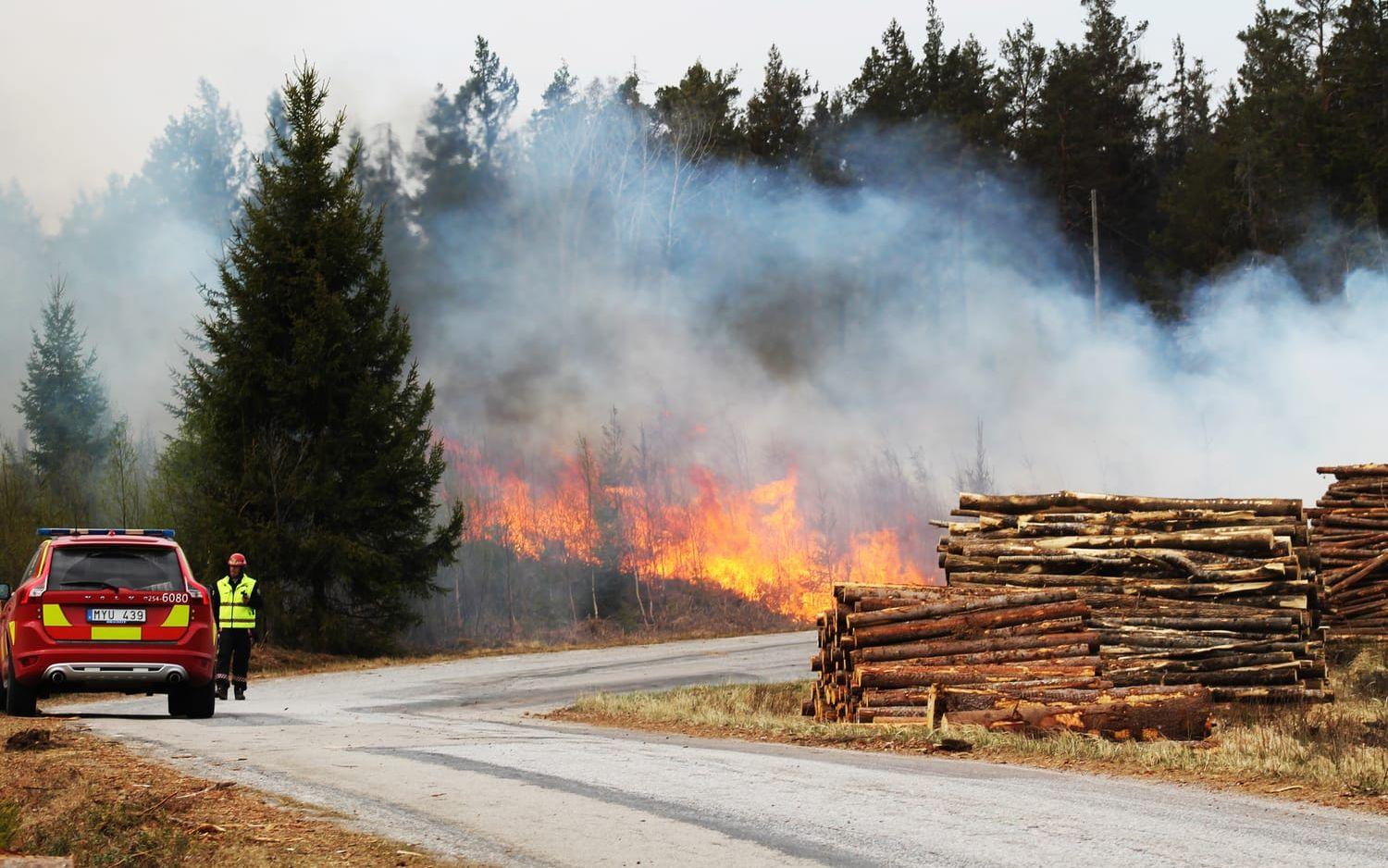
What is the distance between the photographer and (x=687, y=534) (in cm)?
4306

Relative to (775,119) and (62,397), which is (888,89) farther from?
(62,397)

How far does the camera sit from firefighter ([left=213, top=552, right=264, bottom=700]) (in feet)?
62.1

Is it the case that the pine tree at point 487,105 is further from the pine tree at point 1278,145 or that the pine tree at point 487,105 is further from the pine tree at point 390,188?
the pine tree at point 1278,145

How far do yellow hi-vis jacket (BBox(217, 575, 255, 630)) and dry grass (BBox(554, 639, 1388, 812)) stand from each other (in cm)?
452

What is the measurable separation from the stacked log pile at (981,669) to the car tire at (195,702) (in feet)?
24.1

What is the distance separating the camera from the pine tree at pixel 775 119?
64.2 m

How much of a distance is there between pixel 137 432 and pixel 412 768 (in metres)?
48.2

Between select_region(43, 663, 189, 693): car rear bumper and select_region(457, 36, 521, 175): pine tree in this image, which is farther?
select_region(457, 36, 521, 175): pine tree

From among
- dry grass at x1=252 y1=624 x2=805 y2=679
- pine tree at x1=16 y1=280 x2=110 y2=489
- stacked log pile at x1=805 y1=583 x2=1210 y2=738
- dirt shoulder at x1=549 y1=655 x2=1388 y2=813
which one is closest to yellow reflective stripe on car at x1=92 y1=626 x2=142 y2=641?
dirt shoulder at x1=549 y1=655 x2=1388 y2=813

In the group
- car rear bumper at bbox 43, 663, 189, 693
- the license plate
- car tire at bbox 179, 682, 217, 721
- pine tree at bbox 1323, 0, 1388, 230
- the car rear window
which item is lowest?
car tire at bbox 179, 682, 217, 721

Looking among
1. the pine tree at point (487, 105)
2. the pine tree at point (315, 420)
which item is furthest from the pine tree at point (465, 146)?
the pine tree at point (315, 420)

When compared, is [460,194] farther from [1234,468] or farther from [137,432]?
[1234,468]

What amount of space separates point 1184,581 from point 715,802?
33.7 ft

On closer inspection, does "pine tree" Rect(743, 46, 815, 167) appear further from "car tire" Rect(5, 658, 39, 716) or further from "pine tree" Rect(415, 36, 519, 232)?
"car tire" Rect(5, 658, 39, 716)
